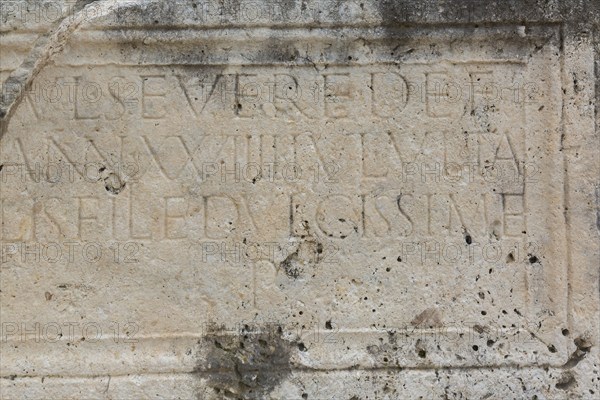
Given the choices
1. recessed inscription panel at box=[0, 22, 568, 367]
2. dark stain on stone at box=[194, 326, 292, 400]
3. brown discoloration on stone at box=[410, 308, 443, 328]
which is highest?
recessed inscription panel at box=[0, 22, 568, 367]

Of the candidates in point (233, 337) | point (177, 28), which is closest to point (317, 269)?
point (233, 337)

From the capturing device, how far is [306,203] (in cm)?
254

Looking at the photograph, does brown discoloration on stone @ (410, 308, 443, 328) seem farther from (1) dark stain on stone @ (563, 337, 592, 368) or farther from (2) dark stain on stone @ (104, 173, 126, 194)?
(2) dark stain on stone @ (104, 173, 126, 194)

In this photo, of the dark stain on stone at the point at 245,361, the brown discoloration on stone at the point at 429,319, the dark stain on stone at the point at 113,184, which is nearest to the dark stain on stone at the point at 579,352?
the brown discoloration on stone at the point at 429,319

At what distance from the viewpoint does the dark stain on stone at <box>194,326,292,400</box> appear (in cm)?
249

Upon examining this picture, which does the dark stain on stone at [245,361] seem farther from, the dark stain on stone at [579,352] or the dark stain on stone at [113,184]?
the dark stain on stone at [579,352]

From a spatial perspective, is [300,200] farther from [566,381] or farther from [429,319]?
[566,381]

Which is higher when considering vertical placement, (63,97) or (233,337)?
(63,97)

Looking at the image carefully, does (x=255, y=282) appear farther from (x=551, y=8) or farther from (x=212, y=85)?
(x=551, y=8)

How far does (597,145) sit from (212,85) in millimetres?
1783

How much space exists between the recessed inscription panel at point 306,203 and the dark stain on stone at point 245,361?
0.07 meters

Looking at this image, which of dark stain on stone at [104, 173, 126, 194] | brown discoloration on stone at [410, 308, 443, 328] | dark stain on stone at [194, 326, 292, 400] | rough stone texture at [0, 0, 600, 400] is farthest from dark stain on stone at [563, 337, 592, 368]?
dark stain on stone at [104, 173, 126, 194]

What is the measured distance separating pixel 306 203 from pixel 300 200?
31 mm

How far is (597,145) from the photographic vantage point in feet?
8.35
